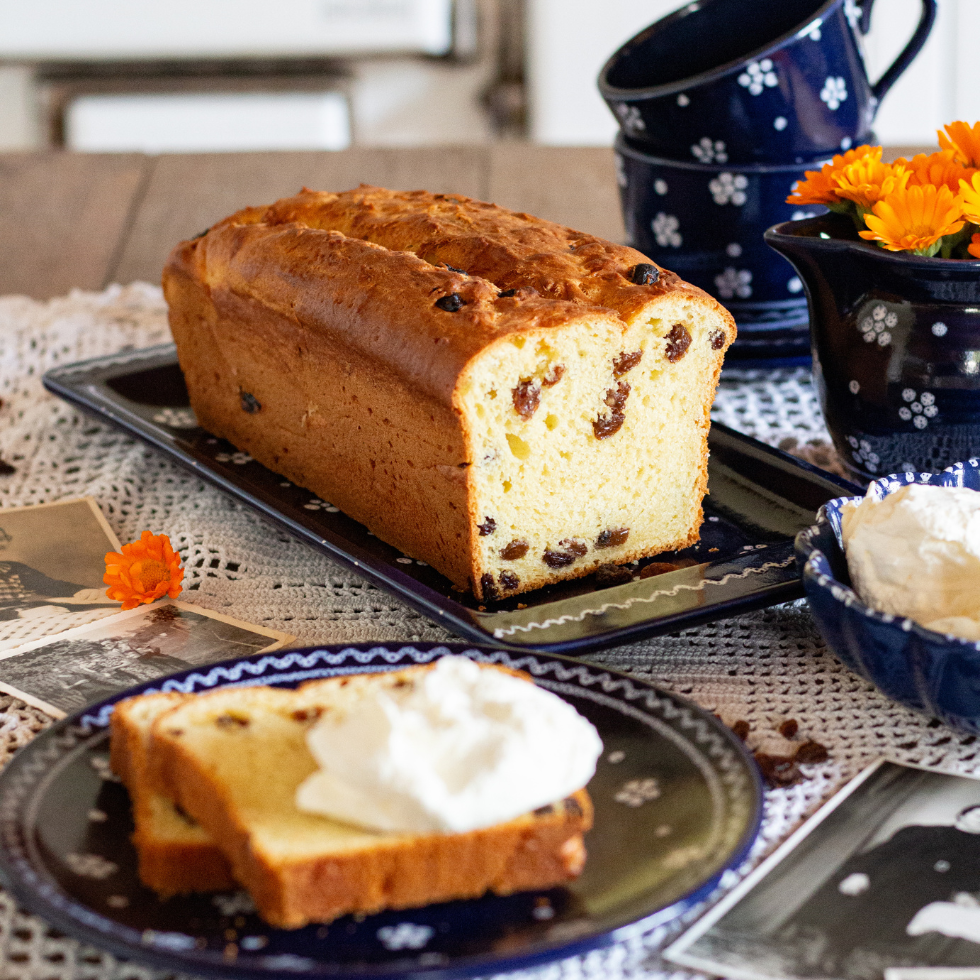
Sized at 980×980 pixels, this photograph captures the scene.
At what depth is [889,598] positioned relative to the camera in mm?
1176

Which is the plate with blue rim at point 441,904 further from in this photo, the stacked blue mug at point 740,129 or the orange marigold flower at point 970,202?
the stacked blue mug at point 740,129

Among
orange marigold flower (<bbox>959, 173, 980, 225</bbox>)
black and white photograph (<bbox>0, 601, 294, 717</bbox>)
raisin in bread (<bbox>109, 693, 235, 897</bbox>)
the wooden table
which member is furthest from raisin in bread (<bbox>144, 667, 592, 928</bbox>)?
the wooden table

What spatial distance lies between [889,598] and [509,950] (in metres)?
0.53

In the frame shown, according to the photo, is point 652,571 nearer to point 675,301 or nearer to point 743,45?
point 675,301

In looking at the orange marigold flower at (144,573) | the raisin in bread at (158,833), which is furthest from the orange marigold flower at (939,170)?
the raisin in bread at (158,833)

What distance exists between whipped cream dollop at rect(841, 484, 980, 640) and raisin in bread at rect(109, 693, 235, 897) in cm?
64

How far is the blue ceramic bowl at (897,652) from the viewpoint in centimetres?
107

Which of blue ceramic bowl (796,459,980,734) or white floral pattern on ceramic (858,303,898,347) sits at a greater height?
white floral pattern on ceramic (858,303,898,347)

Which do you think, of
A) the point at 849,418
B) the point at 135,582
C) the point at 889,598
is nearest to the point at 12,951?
the point at 135,582

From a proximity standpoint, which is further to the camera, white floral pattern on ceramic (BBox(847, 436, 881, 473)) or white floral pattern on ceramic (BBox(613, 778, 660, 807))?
white floral pattern on ceramic (BBox(847, 436, 881, 473))

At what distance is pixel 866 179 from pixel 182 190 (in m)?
2.14

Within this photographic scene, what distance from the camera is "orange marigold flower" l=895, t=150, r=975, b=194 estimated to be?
60.7 inches

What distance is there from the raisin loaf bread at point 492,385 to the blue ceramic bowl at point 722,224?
14.0 inches

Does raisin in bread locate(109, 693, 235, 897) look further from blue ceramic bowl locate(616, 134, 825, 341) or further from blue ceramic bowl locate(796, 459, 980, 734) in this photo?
blue ceramic bowl locate(616, 134, 825, 341)
